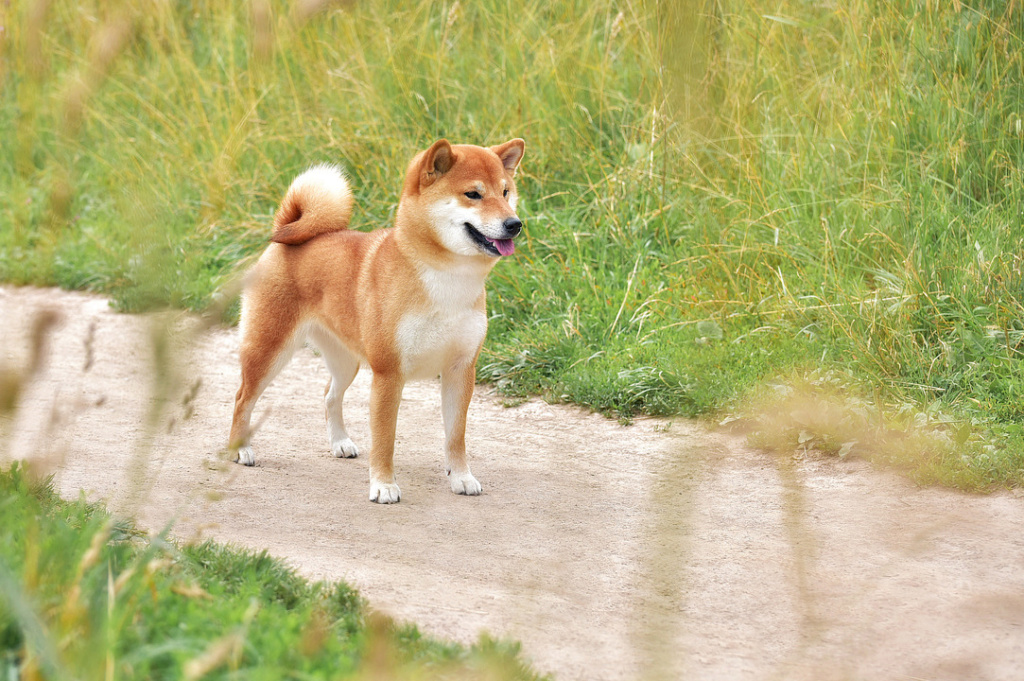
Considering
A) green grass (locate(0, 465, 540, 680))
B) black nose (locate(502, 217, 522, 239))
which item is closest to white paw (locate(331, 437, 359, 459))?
black nose (locate(502, 217, 522, 239))

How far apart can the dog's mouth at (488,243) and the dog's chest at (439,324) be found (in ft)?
0.58

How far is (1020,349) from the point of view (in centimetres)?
527

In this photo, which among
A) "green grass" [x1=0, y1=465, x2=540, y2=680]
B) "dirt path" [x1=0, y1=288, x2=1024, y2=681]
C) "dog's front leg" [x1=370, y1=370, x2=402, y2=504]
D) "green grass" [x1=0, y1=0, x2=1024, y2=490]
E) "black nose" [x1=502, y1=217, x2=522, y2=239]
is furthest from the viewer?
"green grass" [x1=0, y1=0, x2=1024, y2=490]

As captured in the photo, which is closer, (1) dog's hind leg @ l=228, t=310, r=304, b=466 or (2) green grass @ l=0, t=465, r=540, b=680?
(2) green grass @ l=0, t=465, r=540, b=680

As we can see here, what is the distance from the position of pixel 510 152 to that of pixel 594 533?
68.3 inches

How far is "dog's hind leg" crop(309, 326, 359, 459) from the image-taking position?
5.25 meters

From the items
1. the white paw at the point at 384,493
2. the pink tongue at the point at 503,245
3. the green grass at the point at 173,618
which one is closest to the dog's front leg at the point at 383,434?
the white paw at the point at 384,493

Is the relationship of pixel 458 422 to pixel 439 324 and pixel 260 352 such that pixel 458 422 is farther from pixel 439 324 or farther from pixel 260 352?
pixel 260 352

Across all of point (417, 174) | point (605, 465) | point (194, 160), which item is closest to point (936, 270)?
point (605, 465)

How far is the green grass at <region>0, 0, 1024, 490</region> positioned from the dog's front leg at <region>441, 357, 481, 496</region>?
1.23 meters

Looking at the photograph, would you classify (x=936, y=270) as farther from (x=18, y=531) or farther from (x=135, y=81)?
(x=135, y=81)

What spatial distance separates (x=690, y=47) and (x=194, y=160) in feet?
26.5

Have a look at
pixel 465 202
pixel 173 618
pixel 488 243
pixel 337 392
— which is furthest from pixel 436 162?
pixel 173 618

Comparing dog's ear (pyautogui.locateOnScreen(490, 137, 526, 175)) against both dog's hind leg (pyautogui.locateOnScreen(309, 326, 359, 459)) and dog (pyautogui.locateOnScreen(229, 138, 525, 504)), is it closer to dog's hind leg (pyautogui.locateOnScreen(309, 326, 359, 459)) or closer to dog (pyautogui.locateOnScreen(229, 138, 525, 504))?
dog (pyautogui.locateOnScreen(229, 138, 525, 504))
